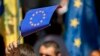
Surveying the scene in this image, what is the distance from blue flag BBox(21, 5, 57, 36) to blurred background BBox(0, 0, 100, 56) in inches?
0.9

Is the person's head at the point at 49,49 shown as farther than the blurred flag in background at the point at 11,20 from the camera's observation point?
No

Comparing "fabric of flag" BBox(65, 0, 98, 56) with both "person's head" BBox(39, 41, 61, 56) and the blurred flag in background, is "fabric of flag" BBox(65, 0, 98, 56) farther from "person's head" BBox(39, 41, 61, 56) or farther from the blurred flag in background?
the blurred flag in background

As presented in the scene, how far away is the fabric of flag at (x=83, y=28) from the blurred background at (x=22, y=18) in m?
0.03

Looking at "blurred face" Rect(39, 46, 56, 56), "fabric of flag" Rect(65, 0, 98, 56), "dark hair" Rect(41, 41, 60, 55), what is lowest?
"blurred face" Rect(39, 46, 56, 56)

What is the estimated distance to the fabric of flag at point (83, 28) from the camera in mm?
Answer: 1678

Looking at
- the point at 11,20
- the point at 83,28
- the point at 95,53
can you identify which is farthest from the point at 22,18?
the point at 95,53

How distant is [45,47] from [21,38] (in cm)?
17

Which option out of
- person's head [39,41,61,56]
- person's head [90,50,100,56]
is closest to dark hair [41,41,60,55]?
person's head [39,41,61,56]

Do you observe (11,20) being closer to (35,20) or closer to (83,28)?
(35,20)

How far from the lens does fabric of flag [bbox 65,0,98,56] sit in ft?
5.50

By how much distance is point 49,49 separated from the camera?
171 cm

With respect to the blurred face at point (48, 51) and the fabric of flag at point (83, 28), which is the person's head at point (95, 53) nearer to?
the fabric of flag at point (83, 28)

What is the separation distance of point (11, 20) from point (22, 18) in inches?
3.1

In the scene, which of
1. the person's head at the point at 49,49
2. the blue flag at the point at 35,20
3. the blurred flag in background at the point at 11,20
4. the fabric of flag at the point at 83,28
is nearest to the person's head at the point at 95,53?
the fabric of flag at the point at 83,28
